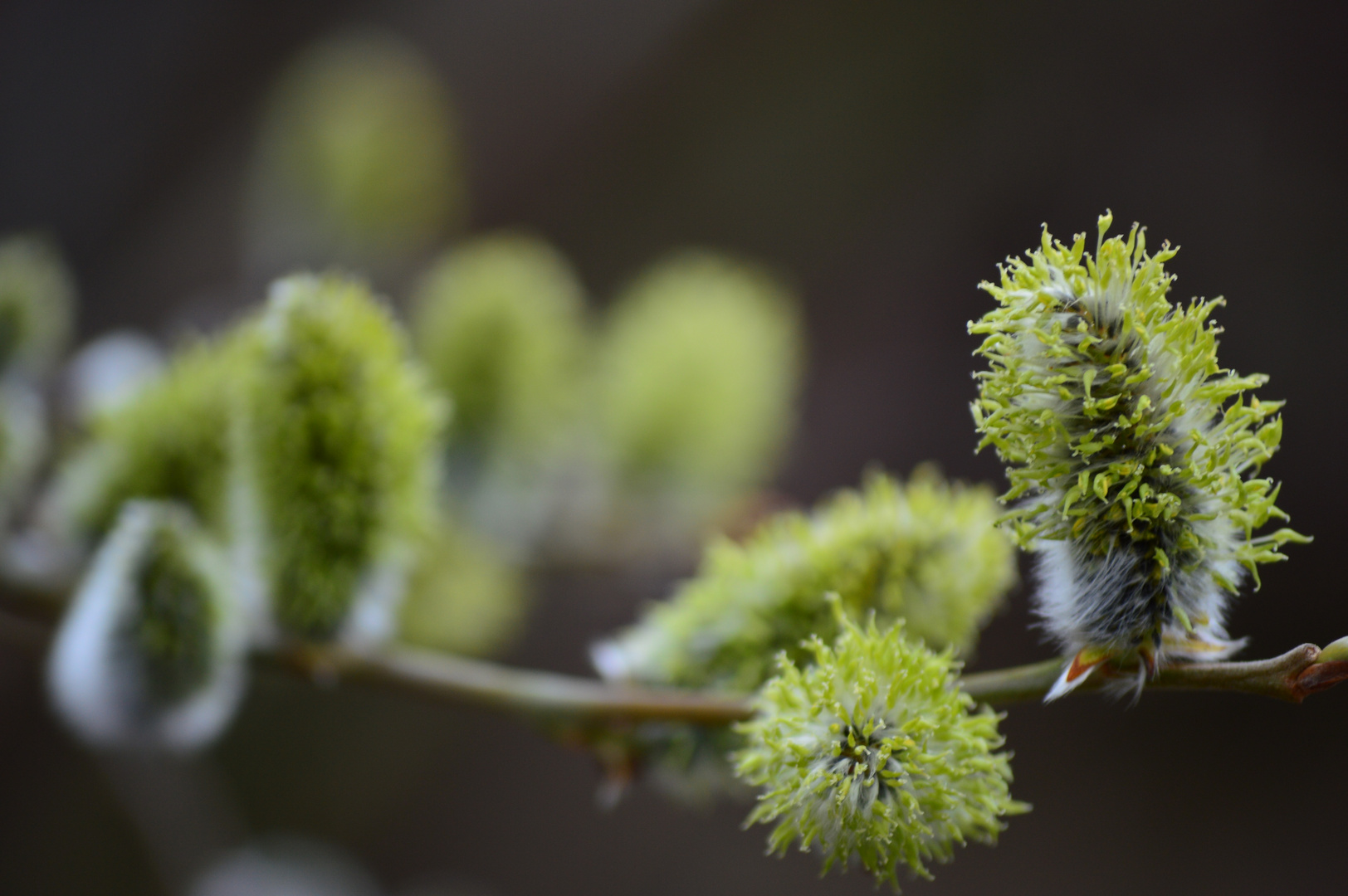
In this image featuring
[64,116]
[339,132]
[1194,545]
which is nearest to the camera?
[1194,545]

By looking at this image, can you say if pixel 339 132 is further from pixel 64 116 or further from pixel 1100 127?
pixel 1100 127

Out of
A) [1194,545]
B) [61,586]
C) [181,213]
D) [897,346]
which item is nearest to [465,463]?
[61,586]

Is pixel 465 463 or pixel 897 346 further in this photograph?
pixel 897 346

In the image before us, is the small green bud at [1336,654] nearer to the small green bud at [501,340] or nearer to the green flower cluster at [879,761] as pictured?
the green flower cluster at [879,761]

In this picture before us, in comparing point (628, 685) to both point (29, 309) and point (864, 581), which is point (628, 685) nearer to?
point (864, 581)

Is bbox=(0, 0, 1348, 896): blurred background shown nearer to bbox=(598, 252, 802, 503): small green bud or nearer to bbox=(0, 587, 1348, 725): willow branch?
bbox=(598, 252, 802, 503): small green bud

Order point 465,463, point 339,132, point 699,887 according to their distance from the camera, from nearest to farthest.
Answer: point 465,463 → point 339,132 → point 699,887

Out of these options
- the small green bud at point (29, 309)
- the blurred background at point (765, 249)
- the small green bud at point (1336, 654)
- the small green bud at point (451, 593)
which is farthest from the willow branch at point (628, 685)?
the blurred background at point (765, 249)

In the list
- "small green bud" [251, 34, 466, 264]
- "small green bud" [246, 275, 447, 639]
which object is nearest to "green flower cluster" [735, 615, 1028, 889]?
"small green bud" [246, 275, 447, 639]
